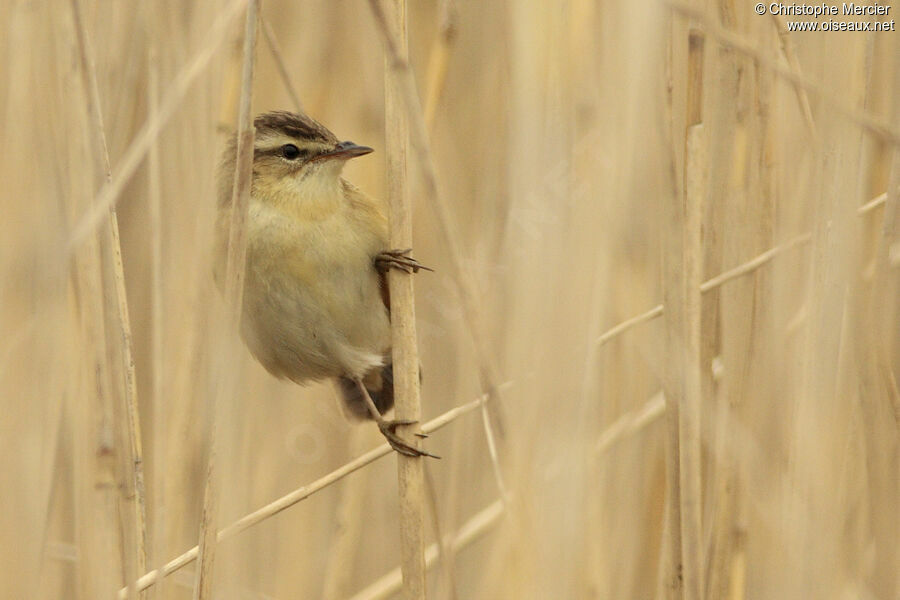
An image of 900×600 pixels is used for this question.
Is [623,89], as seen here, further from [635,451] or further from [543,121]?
[635,451]

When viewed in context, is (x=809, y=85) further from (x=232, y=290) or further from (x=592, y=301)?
(x=232, y=290)

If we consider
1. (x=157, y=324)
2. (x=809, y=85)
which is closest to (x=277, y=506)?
(x=157, y=324)

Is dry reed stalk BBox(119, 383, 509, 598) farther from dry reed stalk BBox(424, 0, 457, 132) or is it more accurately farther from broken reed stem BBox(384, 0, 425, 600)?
dry reed stalk BBox(424, 0, 457, 132)

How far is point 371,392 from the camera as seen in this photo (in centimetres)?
252

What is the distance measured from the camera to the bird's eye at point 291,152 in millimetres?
2111

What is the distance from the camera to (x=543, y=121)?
1669 millimetres

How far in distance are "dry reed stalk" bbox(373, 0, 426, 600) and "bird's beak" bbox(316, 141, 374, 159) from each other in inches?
17.1

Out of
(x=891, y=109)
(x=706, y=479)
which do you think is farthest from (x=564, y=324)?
(x=891, y=109)

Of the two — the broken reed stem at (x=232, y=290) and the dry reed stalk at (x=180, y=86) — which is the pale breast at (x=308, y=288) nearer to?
the dry reed stalk at (x=180, y=86)

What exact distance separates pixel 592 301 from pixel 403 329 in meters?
0.33

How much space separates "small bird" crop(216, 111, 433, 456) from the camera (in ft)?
6.67

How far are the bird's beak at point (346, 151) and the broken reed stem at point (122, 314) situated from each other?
1.94 feet

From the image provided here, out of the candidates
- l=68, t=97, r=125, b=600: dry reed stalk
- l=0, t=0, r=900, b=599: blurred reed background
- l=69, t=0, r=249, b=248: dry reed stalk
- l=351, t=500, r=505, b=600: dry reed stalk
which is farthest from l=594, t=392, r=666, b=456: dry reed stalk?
l=69, t=0, r=249, b=248: dry reed stalk

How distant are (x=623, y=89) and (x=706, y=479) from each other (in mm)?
788
